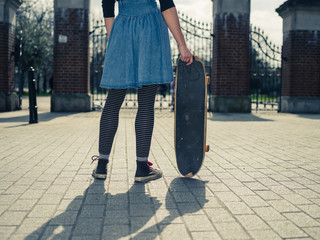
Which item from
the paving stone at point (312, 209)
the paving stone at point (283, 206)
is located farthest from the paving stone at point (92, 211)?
the paving stone at point (312, 209)

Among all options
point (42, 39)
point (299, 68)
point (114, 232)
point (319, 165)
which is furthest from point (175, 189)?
point (42, 39)

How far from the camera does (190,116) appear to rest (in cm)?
323

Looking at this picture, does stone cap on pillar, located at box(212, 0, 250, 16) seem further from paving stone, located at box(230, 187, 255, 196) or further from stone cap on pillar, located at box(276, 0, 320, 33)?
paving stone, located at box(230, 187, 255, 196)

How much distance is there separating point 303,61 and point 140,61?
35.9ft

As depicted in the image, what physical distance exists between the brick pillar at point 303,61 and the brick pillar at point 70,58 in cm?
714

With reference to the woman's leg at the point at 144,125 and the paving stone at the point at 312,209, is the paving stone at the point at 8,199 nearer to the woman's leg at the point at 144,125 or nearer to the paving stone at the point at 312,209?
the woman's leg at the point at 144,125

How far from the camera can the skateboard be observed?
3152 mm

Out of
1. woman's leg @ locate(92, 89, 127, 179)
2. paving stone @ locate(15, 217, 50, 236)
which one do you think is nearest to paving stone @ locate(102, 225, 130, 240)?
paving stone @ locate(15, 217, 50, 236)

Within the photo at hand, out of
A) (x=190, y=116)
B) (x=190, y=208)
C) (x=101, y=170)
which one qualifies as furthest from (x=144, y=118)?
Answer: (x=190, y=208)

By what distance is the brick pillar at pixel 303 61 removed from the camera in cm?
1243

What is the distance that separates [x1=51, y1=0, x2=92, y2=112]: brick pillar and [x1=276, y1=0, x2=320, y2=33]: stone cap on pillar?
23.2 feet

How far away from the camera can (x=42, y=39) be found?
104 ft

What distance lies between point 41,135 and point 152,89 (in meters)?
3.50

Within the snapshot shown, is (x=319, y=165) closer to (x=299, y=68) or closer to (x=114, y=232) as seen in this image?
(x=114, y=232)
